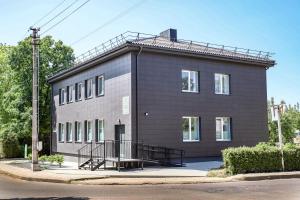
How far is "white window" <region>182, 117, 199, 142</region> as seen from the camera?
26.0m

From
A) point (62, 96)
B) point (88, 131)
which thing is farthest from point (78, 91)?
point (62, 96)

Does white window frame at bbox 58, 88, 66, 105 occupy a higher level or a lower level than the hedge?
higher

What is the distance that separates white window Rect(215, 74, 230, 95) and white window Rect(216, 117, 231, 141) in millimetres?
→ 1841

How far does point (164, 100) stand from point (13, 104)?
23722 millimetres

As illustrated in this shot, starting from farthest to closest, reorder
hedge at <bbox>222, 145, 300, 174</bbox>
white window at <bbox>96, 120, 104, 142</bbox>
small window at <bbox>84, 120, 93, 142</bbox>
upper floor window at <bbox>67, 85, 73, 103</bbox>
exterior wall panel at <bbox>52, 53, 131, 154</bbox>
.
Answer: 1. upper floor window at <bbox>67, 85, 73, 103</bbox>
2. small window at <bbox>84, 120, 93, 142</bbox>
3. white window at <bbox>96, 120, 104, 142</bbox>
4. exterior wall panel at <bbox>52, 53, 131, 154</bbox>
5. hedge at <bbox>222, 145, 300, 174</bbox>

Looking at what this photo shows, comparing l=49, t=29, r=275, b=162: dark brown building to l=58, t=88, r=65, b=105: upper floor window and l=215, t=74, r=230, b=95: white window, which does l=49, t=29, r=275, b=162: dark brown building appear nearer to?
l=215, t=74, r=230, b=95: white window

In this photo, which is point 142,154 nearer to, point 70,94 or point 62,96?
point 70,94

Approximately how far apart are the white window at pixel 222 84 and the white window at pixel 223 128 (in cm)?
184

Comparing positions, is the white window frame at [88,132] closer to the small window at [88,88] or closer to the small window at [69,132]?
the small window at [88,88]

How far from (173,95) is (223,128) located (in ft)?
15.6

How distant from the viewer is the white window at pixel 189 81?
26453 millimetres

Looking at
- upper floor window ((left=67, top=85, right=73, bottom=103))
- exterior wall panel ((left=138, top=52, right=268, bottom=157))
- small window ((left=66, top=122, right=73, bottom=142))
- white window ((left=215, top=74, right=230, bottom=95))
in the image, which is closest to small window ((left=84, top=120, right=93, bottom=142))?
small window ((left=66, top=122, right=73, bottom=142))

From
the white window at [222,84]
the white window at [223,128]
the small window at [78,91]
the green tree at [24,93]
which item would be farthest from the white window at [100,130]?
the green tree at [24,93]

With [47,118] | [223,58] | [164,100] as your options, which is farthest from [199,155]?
[47,118]
